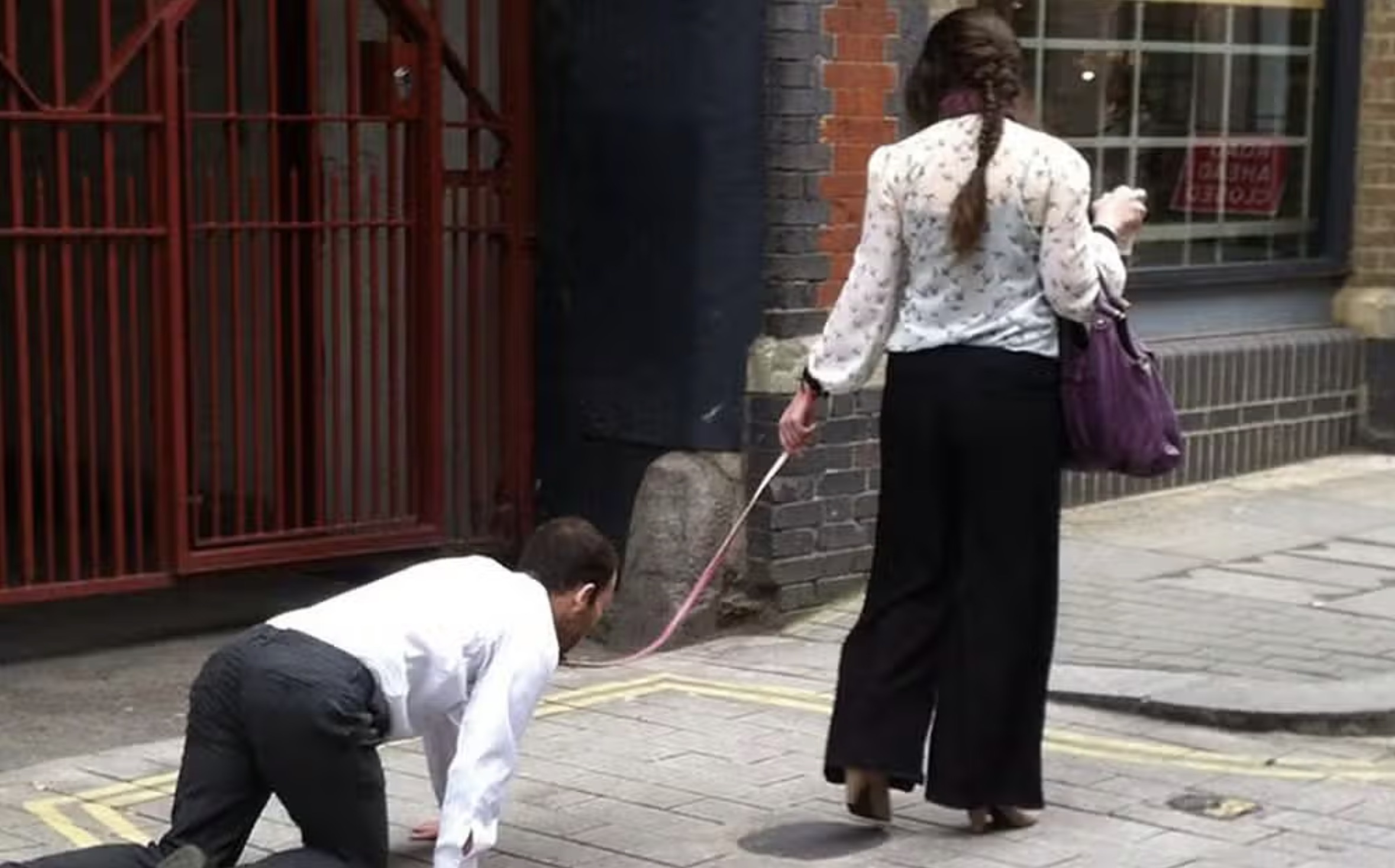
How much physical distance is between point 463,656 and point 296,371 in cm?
305

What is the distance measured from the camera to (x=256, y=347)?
24.1 feet

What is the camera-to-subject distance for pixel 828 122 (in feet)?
23.9

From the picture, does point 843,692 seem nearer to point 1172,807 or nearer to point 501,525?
point 1172,807

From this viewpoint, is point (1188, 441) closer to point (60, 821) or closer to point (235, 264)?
point (235, 264)

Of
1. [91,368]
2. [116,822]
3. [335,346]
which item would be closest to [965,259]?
[116,822]

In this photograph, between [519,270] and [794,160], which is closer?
[794,160]

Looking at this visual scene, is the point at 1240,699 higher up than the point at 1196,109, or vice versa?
the point at 1196,109

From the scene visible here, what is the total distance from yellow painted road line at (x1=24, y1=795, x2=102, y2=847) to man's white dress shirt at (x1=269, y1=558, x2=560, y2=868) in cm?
98

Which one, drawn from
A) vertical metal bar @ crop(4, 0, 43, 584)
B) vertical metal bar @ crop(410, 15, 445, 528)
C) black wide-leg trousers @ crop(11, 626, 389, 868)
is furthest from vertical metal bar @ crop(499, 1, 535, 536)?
black wide-leg trousers @ crop(11, 626, 389, 868)

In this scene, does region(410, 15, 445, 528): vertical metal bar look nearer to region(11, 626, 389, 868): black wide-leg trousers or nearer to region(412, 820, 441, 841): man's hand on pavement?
region(412, 820, 441, 841): man's hand on pavement

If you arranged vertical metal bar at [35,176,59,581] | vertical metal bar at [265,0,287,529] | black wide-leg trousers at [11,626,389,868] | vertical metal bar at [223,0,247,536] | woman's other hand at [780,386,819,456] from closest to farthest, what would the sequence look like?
black wide-leg trousers at [11,626,389,868], woman's other hand at [780,386,819,456], vertical metal bar at [35,176,59,581], vertical metal bar at [223,0,247,536], vertical metal bar at [265,0,287,529]

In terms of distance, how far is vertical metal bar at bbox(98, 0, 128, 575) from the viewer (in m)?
6.58

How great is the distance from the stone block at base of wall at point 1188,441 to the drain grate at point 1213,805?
2107 millimetres

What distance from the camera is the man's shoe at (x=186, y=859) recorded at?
14.1ft
